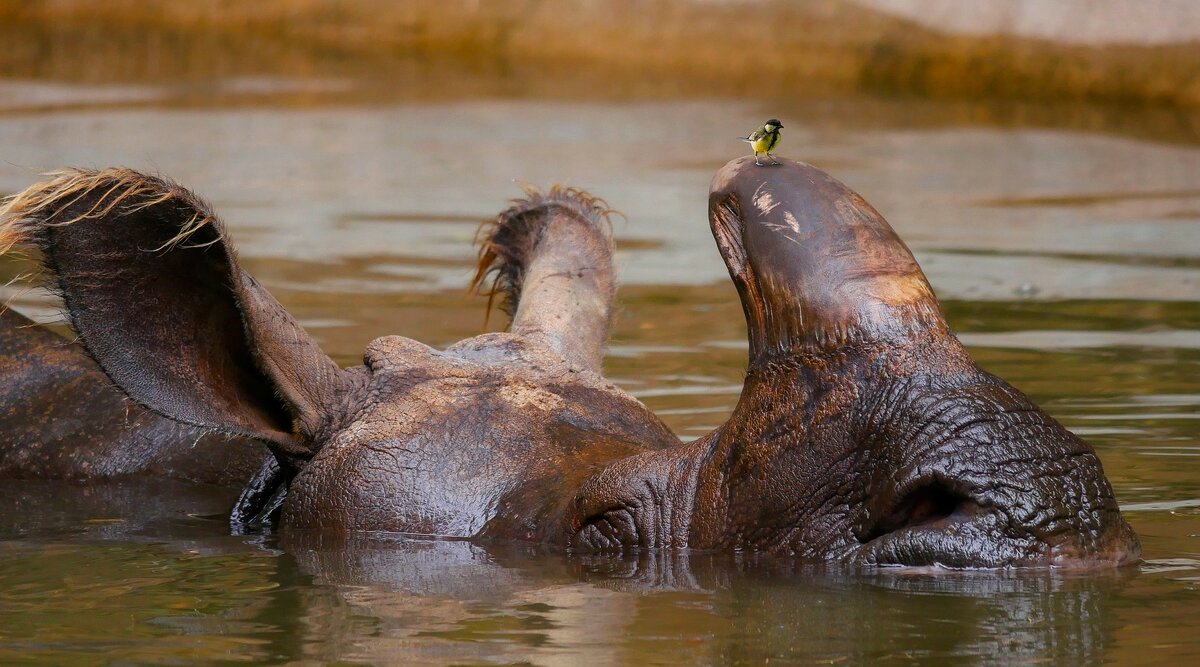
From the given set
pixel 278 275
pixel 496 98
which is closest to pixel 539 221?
pixel 278 275

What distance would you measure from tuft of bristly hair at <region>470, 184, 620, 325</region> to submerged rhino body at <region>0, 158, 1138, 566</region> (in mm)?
196

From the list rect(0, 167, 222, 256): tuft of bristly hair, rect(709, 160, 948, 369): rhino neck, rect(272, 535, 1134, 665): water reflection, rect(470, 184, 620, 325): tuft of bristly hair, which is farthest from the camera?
rect(470, 184, 620, 325): tuft of bristly hair

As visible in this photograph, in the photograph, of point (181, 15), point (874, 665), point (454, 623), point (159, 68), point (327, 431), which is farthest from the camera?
point (181, 15)

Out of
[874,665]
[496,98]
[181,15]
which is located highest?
[181,15]

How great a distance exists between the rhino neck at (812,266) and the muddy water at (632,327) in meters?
0.50

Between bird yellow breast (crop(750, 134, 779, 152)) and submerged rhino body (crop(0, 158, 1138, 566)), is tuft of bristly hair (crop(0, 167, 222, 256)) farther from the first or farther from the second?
bird yellow breast (crop(750, 134, 779, 152))

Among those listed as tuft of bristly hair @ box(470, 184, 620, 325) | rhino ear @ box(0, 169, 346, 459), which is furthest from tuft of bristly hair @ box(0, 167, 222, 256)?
tuft of bristly hair @ box(470, 184, 620, 325)

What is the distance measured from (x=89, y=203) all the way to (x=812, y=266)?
1.75 meters

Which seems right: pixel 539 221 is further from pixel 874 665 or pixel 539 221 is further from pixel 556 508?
pixel 874 665

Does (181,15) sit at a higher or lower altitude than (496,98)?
higher

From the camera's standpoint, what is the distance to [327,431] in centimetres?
504

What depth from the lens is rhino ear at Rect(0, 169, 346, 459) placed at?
4668 millimetres

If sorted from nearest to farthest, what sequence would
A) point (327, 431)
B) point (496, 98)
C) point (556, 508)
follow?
point (556, 508), point (327, 431), point (496, 98)

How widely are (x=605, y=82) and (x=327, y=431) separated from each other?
15092 millimetres
